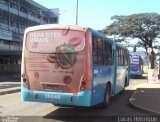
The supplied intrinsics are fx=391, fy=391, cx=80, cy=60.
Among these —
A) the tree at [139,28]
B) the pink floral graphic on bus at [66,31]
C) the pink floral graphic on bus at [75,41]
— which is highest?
the tree at [139,28]

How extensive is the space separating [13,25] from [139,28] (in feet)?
68.9

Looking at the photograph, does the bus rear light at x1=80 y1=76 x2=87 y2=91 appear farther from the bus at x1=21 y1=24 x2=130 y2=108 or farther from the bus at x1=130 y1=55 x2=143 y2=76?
the bus at x1=130 y1=55 x2=143 y2=76

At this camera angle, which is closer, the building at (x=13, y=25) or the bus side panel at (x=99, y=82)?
the bus side panel at (x=99, y=82)

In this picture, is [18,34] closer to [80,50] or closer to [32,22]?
[32,22]

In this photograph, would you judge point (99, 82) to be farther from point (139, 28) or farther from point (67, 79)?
point (139, 28)

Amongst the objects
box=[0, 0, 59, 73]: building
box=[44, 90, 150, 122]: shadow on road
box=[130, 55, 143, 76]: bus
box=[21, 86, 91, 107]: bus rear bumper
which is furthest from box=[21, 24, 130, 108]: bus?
box=[0, 0, 59, 73]: building

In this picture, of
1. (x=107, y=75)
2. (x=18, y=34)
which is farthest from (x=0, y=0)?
(x=107, y=75)

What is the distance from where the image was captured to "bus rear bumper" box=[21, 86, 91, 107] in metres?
11.6

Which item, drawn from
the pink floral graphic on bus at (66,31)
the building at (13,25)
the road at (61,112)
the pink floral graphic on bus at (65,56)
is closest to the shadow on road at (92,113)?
the road at (61,112)

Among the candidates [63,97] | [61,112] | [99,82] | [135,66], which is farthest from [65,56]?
[135,66]

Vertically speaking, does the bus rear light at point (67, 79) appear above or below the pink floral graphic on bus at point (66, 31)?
below

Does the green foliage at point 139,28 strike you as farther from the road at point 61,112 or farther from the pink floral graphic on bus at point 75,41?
the pink floral graphic on bus at point 75,41

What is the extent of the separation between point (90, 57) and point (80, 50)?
37 cm

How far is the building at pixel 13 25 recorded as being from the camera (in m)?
61.4
